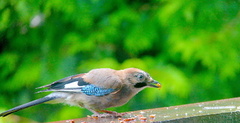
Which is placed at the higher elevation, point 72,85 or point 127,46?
point 127,46

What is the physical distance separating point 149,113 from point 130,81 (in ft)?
1.26

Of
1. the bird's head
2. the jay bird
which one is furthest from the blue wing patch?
the bird's head

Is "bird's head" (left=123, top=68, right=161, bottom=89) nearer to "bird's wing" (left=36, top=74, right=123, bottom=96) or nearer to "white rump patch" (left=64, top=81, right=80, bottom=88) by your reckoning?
"bird's wing" (left=36, top=74, right=123, bottom=96)

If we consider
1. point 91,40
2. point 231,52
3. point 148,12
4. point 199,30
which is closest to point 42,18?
point 91,40

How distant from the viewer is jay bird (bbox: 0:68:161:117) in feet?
13.5

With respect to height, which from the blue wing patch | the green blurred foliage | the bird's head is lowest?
the blue wing patch

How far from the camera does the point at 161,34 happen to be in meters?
6.88

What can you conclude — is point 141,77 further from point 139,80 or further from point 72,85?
point 72,85

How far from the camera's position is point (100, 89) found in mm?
4152

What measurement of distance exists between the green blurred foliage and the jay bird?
194cm

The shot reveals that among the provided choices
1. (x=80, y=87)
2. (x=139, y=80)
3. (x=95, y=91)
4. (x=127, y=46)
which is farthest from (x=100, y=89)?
(x=127, y=46)

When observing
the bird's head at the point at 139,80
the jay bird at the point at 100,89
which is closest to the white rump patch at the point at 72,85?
the jay bird at the point at 100,89

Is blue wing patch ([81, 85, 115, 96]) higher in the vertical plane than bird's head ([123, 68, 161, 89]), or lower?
lower

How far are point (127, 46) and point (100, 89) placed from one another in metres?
2.49
